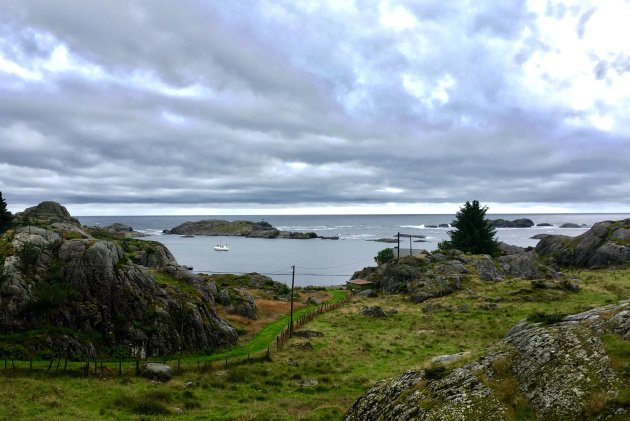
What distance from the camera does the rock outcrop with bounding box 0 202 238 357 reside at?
42.7 metres

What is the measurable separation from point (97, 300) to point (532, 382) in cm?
4554

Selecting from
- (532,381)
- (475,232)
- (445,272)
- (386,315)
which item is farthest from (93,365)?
(475,232)

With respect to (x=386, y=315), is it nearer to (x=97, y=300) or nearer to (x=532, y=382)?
(x=97, y=300)

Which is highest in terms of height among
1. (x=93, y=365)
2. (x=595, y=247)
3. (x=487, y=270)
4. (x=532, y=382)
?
(x=595, y=247)

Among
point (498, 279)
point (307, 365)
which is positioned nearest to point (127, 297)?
point (307, 365)

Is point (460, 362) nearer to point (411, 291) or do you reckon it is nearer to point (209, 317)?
point (209, 317)

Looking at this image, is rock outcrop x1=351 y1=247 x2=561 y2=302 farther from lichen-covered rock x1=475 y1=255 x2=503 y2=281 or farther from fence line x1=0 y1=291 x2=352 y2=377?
fence line x1=0 y1=291 x2=352 y2=377

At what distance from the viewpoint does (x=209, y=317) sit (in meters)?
52.9

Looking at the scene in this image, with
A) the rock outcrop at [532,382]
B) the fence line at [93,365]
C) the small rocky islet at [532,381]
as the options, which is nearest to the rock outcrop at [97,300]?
the fence line at [93,365]

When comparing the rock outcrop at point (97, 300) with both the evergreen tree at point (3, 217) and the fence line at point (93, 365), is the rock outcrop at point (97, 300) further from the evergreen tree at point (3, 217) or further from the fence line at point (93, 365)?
the evergreen tree at point (3, 217)

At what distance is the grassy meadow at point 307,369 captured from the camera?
91.1 ft

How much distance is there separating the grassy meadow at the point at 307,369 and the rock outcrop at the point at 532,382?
0.97 metres

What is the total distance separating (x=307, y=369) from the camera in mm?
41250

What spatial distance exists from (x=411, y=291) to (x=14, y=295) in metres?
66.5
